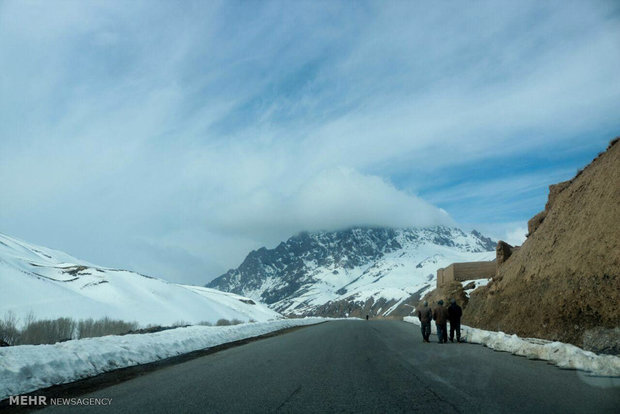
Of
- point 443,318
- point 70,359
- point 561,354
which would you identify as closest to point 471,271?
point 443,318

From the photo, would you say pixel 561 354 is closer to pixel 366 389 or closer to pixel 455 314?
pixel 366 389

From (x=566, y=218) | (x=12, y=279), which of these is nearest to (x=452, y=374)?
(x=566, y=218)

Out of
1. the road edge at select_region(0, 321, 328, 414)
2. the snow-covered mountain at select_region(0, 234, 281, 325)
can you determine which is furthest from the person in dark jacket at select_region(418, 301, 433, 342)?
the snow-covered mountain at select_region(0, 234, 281, 325)

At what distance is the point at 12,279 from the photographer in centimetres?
8031

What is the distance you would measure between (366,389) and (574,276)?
14389 millimetres

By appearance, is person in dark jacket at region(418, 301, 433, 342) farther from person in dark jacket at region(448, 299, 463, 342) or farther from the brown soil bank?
the brown soil bank

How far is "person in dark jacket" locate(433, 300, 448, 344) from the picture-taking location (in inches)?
792

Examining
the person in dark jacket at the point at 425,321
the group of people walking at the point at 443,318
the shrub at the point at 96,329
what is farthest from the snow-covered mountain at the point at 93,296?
the group of people walking at the point at 443,318

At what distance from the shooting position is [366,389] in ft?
26.3

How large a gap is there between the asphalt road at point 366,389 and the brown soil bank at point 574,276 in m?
5.06

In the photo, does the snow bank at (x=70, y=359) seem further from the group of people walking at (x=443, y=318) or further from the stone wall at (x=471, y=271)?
the stone wall at (x=471, y=271)

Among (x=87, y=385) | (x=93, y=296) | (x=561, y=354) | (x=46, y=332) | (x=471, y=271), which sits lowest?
(x=561, y=354)

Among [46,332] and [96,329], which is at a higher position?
[46,332]

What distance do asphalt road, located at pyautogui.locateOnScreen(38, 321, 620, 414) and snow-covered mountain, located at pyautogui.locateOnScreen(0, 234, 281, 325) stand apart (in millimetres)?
64896
